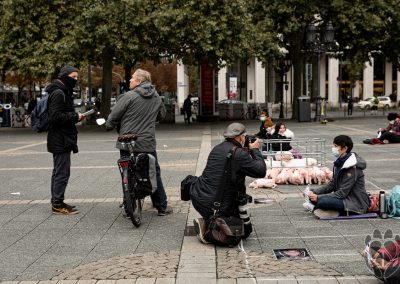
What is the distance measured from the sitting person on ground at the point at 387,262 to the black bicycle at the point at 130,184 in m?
3.17

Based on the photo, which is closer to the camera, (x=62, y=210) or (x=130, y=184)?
(x=130, y=184)

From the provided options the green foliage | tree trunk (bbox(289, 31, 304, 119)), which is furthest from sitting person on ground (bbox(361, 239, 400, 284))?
tree trunk (bbox(289, 31, 304, 119))

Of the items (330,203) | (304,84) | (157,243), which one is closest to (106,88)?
(330,203)

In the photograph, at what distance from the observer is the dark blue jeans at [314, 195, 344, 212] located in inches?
302

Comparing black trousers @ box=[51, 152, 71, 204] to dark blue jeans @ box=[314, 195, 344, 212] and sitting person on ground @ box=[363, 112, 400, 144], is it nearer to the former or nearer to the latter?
dark blue jeans @ box=[314, 195, 344, 212]

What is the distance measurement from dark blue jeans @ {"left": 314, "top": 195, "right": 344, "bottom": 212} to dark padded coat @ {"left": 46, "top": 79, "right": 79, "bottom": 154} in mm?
3223

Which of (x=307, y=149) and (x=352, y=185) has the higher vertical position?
(x=307, y=149)

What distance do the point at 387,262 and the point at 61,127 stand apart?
4828mm

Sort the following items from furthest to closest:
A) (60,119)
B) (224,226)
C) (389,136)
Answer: (389,136), (60,119), (224,226)

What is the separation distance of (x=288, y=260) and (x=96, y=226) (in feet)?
8.81

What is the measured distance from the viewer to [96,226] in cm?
766

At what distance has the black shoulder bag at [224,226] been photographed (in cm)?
638

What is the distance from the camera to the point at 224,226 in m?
6.39

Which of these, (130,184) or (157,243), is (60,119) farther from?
(157,243)
